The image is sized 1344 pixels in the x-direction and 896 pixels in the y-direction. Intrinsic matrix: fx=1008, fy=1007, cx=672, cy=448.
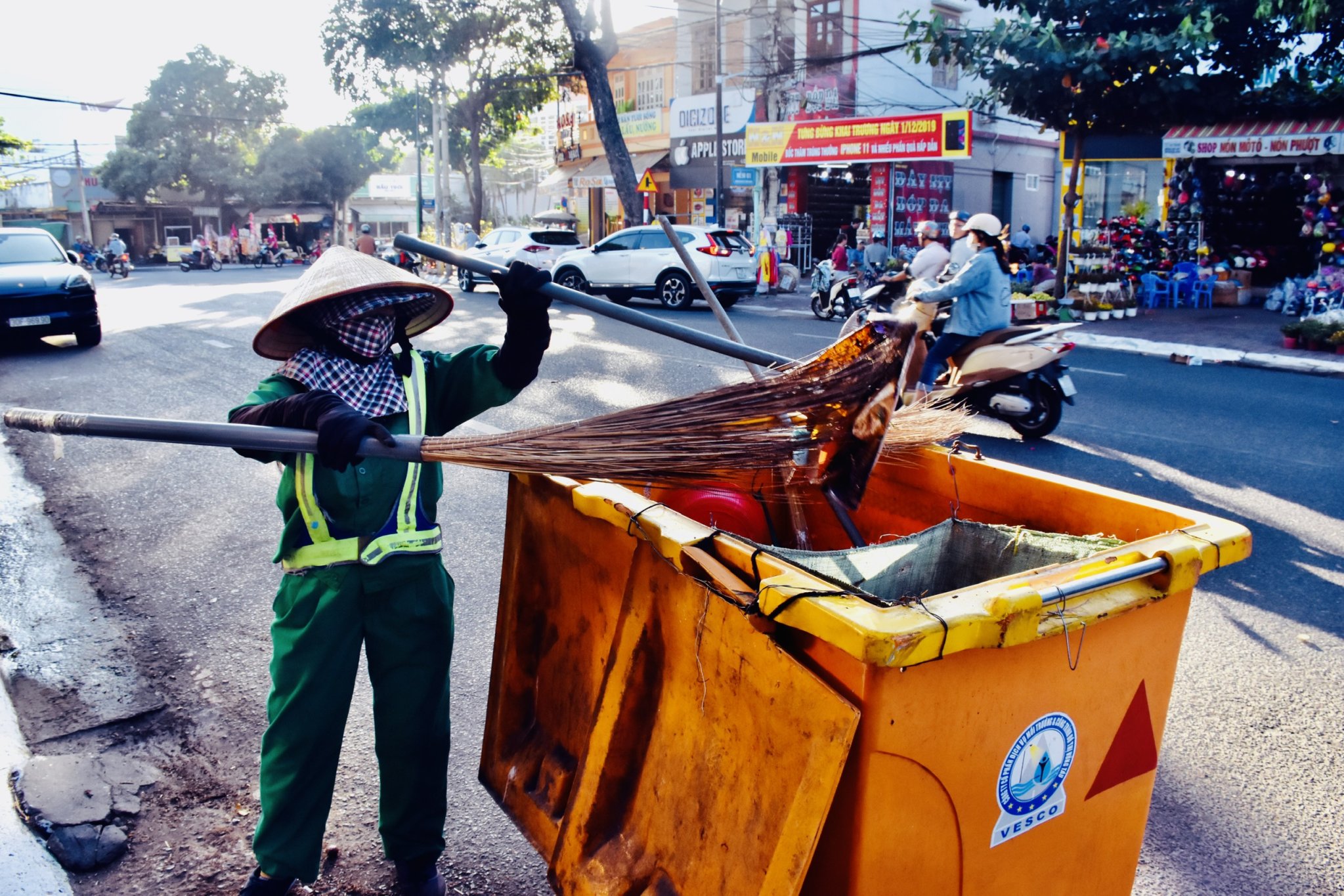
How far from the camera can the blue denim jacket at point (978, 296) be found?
702 cm

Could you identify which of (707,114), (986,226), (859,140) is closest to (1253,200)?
(859,140)

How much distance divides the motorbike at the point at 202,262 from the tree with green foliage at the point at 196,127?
491 inches

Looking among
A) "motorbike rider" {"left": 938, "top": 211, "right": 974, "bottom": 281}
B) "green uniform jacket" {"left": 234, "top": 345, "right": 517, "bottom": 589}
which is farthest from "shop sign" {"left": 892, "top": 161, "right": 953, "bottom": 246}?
"green uniform jacket" {"left": 234, "top": 345, "right": 517, "bottom": 589}

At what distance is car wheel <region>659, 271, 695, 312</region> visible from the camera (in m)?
17.1

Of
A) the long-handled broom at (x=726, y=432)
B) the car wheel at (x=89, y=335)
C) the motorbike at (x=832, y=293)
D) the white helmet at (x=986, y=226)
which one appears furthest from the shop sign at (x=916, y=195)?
the long-handled broom at (x=726, y=432)

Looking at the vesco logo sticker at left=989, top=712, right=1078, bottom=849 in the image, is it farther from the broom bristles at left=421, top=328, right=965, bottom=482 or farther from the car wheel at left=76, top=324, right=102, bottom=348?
the car wheel at left=76, top=324, right=102, bottom=348

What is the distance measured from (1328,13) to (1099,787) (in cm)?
1420

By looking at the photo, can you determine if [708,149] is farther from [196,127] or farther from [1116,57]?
[196,127]

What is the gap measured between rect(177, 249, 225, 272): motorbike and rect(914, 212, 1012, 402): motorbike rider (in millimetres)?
35533

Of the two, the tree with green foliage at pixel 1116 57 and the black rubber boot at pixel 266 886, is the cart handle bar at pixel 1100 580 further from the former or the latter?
the tree with green foliage at pixel 1116 57

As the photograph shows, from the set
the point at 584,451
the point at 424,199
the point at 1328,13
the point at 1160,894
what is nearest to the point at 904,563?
the point at 584,451

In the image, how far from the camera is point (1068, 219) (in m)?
15.8

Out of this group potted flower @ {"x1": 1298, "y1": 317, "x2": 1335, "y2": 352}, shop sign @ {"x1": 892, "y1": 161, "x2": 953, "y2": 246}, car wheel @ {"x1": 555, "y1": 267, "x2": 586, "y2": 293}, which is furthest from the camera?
shop sign @ {"x1": 892, "y1": 161, "x2": 953, "y2": 246}

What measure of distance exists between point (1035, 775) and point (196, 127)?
56312mm
